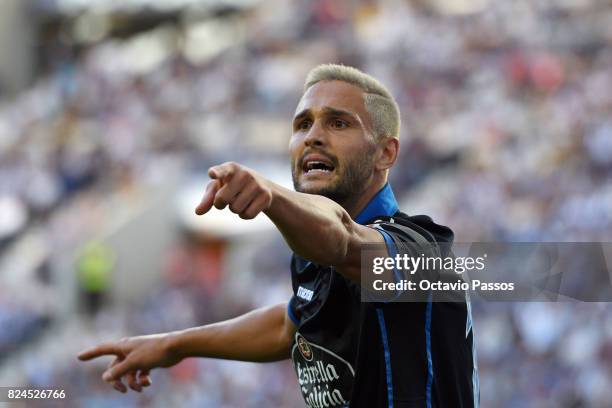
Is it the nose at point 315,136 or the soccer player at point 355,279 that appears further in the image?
the nose at point 315,136

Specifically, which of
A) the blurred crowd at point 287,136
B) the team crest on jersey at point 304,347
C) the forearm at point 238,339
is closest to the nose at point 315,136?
the team crest on jersey at point 304,347

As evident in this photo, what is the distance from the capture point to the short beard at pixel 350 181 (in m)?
4.08

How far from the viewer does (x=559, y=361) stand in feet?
35.9

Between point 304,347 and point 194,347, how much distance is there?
2.62 ft

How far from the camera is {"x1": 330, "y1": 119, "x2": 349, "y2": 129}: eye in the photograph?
4.15 meters

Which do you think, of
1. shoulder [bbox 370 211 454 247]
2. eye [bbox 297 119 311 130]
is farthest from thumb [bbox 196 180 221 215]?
eye [bbox 297 119 311 130]

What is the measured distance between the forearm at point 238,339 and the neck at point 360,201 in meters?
0.70

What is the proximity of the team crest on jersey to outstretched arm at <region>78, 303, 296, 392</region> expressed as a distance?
51cm

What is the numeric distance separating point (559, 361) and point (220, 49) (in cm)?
1338

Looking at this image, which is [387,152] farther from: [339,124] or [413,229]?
[413,229]

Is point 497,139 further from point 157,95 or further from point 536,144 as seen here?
point 157,95

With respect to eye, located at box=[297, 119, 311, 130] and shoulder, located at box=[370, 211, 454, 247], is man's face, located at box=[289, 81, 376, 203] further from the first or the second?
shoulder, located at box=[370, 211, 454, 247]

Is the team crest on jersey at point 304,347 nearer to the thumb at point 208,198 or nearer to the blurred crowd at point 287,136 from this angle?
the thumb at point 208,198

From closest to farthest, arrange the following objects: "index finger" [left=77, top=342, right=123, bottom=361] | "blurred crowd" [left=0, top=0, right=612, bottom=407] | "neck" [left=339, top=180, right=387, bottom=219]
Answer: "neck" [left=339, top=180, right=387, bottom=219], "index finger" [left=77, top=342, right=123, bottom=361], "blurred crowd" [left=0, top=0, right=612, bottom=407]
